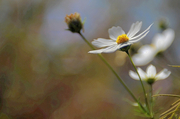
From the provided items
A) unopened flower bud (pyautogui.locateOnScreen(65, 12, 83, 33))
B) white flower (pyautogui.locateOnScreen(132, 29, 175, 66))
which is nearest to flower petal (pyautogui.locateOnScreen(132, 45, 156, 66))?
white flower (pyautogui.locateOnScreen(132, 29, 175, 66))

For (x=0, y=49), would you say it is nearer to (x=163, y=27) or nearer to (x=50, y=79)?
A: (x=50, y=79)

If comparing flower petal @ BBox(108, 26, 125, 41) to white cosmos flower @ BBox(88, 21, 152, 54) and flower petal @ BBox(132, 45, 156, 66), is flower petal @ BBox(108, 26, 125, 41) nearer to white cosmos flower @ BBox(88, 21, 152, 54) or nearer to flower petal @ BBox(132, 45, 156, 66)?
white cosmos flower @ BBox(88, 21, 152, 54)

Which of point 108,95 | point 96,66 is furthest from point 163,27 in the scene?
point 96,66

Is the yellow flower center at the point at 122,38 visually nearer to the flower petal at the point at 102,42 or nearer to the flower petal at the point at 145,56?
the flower petal at the point at 102,42

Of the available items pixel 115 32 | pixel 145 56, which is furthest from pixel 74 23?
pixel 145 56

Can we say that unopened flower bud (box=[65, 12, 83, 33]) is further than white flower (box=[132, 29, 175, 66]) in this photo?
No

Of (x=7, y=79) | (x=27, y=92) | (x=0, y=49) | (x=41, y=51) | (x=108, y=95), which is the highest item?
(x=0, y=49)

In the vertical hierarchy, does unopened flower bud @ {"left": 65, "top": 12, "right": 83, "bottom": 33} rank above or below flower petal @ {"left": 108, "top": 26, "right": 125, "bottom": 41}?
above

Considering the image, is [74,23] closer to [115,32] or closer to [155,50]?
[115,32]

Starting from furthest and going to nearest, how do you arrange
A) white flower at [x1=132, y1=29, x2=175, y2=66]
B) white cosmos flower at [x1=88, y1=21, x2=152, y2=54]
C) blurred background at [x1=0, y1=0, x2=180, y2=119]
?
blurred background at [x1=0, y1=0, x2=180, y2=119], white flower at [x1=132, y1=29, x2=175, y2=66], white cosmos flower at [x1=88, y1=21, x2=152, y2=54]
